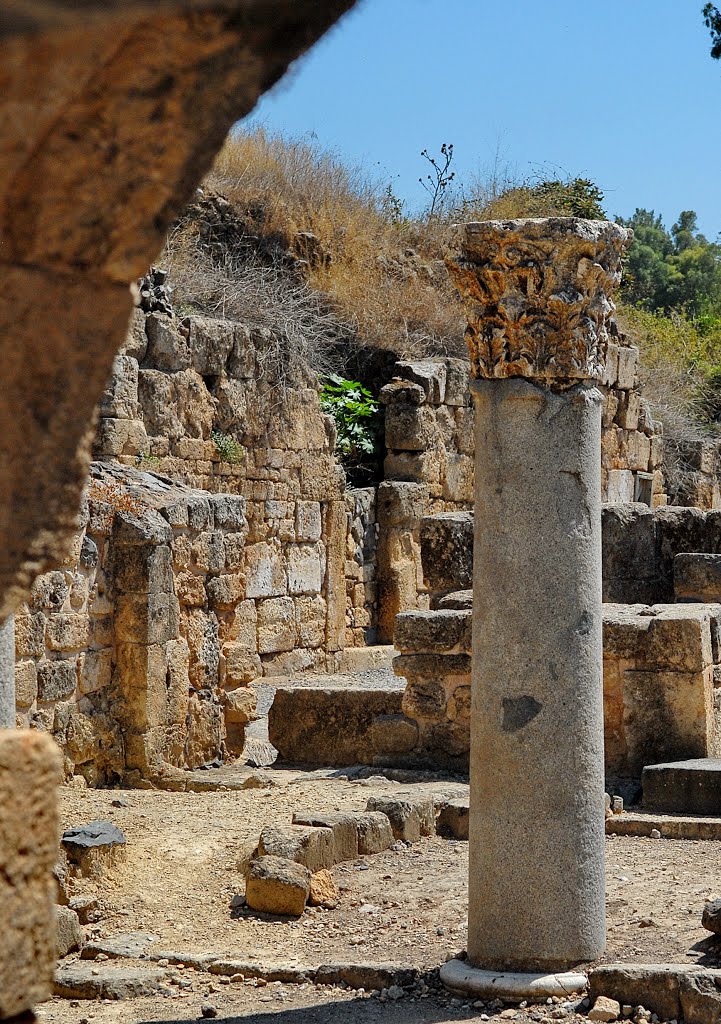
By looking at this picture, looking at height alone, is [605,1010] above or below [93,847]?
below

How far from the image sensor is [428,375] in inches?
648

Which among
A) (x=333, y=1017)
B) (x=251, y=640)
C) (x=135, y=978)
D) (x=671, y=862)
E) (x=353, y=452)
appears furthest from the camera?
(x=353, y=452)

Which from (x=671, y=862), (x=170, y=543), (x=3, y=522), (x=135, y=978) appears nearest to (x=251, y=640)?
(x=170, y=543)

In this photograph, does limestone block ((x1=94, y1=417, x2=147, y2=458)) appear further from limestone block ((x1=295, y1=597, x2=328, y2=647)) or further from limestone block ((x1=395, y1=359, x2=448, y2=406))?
limestone block ((x1=395, y1=359, x2=448, y2=406))

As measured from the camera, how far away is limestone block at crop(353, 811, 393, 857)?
23.4ft

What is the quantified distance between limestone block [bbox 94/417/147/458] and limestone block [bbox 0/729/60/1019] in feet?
27.5

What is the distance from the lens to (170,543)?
8.55 m

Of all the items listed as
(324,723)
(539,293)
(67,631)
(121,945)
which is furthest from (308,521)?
(539,293)

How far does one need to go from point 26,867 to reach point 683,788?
623cm

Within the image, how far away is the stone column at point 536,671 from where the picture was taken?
16.7 feet

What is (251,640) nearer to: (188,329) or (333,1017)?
(188,329)

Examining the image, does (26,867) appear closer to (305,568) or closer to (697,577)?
(697,577)

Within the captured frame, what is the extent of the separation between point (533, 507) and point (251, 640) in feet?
18.6

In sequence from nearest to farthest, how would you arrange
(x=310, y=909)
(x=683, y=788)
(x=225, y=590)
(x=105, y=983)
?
(x=105, y=983) → (x=310, y=909) → (x=683, y=788) → (x=225, y=590)
